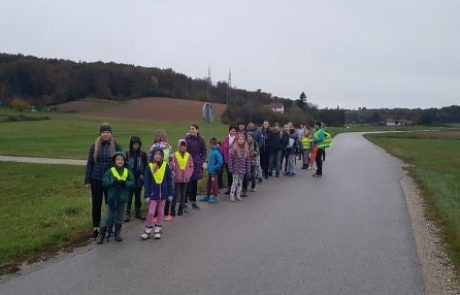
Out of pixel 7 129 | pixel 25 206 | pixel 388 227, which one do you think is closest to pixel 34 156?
pixel 25 206

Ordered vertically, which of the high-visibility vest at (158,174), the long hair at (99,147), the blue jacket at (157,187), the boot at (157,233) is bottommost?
the boot at (157,233)

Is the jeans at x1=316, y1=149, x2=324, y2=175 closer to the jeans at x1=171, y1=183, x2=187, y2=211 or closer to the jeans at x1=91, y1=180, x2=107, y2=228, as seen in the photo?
the jeans at x1=171, y1=183, x2=187, y2=211

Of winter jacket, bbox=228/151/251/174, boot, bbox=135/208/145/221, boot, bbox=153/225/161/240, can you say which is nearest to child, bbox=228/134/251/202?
winter jacket, bbox=228/151/251/174

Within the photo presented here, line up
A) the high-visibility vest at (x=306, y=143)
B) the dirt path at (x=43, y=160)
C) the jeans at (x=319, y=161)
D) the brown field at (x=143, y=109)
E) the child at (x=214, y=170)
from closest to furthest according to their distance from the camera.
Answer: the child at (x=214, y=170) < the jeans at (x=319, y=161) < the high-visibility vest at (x=306, y=143) < the dirt path at (x=43, y=160) < the brown field at (x=143, y=109)

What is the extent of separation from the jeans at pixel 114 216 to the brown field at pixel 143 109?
212 feet

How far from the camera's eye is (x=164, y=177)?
782cm

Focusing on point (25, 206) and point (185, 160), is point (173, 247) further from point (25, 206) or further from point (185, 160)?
point (25, 206)

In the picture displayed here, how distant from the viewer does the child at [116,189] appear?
7.13 metres

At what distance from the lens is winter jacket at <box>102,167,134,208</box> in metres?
7.12

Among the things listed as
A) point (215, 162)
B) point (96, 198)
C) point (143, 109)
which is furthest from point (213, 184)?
point (143, 109)

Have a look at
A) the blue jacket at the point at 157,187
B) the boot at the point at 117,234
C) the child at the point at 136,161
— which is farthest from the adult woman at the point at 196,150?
the boot at the point at 117,234

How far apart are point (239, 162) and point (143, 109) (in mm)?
73420

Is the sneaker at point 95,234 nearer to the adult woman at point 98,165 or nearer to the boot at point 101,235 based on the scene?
the adult woman at point 98,165

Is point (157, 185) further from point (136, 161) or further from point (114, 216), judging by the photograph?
point (136, 161)
